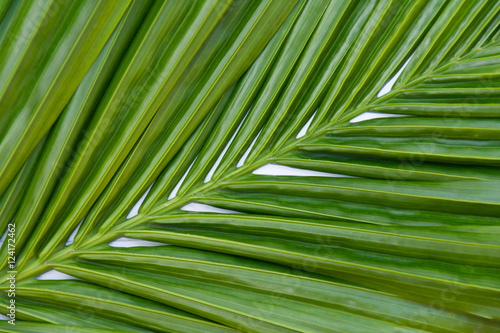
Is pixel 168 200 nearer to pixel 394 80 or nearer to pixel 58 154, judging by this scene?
pixel 58 154

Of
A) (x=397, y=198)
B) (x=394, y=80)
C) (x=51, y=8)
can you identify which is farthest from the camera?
(x=394, y=80)

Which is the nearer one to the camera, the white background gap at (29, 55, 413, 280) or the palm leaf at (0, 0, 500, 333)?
the palm leaf at (0, 0, 500, 333)

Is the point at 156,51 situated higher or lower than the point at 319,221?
higher

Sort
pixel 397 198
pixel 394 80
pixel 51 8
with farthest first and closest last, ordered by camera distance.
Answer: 1. pixel 394 80
2. pixel 397 198
3. pixel 51 8

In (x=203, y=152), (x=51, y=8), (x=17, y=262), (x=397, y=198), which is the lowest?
(x=17, y=262)

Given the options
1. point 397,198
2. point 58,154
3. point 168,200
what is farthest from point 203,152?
point 397,198

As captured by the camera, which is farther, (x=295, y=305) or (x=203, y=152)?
(x=203, y=152)

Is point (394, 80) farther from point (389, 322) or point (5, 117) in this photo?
point (5, 117)

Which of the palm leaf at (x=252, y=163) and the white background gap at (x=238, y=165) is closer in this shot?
the palm leaf at (x=252, y=163)
